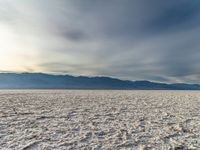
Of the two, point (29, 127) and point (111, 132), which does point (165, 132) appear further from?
point (29, 127)

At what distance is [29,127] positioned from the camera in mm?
6340

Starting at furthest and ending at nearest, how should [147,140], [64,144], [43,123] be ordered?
[43,123] → [147,140] → [64,144]

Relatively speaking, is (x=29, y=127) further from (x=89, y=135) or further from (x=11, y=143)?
(x=89, y=135)

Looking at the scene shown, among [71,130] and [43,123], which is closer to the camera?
[71,130]

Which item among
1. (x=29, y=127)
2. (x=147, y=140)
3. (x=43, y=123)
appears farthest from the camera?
(x=43, y=123)

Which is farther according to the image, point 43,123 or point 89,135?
point 43,123

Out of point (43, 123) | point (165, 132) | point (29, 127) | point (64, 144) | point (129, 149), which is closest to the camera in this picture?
point (129, 149)

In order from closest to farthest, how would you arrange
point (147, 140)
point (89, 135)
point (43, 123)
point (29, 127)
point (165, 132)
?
point (147, 140)
point (89, 135)
point (165, 132)
point (29, 127)
point (43, 123)

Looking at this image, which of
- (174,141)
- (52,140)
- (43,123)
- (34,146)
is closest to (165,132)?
(174,141)

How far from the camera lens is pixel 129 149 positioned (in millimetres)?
4414

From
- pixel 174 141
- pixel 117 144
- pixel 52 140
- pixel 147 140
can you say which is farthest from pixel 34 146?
pixel 174 141

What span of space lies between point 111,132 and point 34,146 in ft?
7.86

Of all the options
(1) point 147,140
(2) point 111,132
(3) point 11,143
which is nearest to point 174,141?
(1) point 147,140

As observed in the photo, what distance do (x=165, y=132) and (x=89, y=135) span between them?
249 centimetres
